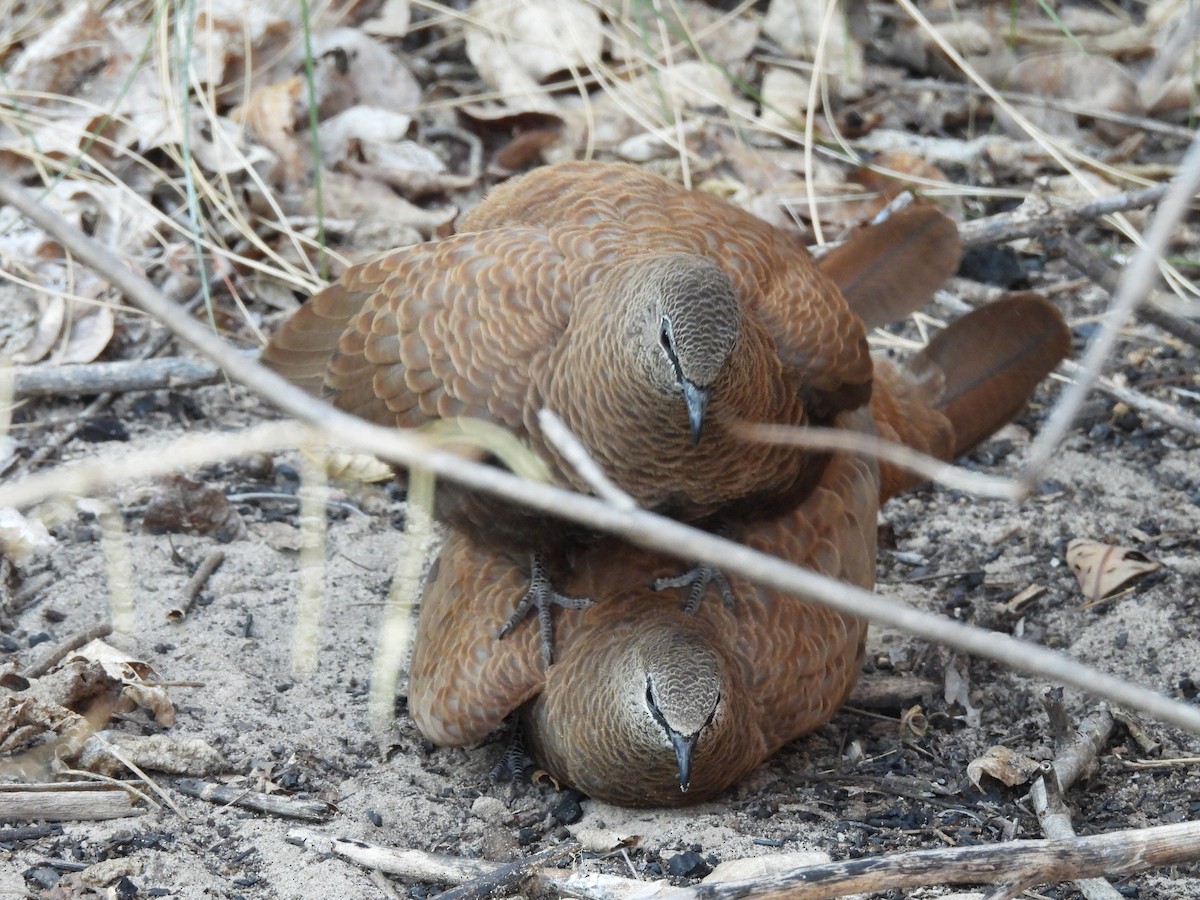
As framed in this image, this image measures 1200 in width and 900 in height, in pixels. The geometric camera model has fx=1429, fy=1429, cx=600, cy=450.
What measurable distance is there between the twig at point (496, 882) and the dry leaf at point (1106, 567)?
1997 millimetres

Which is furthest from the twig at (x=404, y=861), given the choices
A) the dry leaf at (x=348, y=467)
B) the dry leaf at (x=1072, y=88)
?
the dry leaf at (x=1072, y=88)

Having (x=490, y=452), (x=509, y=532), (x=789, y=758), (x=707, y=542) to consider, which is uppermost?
(x=707, y=542)

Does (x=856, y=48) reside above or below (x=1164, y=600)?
above

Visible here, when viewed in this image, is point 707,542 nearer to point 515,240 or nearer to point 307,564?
point 515,240

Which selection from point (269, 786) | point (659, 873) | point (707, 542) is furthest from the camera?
point (269, 786)

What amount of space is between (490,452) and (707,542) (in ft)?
7.21

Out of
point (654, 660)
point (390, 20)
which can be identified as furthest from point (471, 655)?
point (390, 20)

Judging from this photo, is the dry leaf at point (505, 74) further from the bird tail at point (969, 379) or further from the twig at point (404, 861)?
the twig at point (404, 861)

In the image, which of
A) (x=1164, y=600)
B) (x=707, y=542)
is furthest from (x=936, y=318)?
(x=707, y=542)

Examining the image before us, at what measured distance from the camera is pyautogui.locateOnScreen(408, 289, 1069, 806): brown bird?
3.30m

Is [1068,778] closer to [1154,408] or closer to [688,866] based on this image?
[688,866]

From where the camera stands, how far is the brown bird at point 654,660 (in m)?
3.30

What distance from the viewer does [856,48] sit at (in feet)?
21.8

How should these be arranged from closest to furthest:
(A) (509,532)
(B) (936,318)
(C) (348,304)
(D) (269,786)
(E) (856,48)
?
(D) (269,786) < (A) (509,532) < (C) (348,304) < (B) (936,318) < (E) (856,48)
